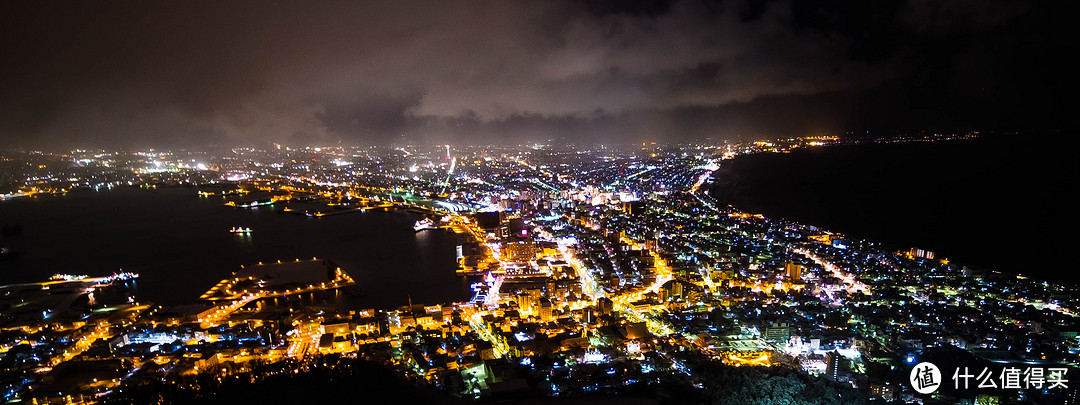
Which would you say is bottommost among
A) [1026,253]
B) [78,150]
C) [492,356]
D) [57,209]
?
[492,356]

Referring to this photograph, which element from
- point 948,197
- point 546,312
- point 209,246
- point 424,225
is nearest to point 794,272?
point 546,312

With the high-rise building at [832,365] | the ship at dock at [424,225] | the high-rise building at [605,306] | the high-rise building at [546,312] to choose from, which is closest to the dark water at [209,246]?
the ship at dock at [424,225]

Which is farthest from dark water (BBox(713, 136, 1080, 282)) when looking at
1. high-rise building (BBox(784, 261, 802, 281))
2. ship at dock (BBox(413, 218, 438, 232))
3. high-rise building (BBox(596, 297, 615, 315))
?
ship at dock (BBox(413, 218, 438, 232))

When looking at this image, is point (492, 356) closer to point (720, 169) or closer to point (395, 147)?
point (720, 169)

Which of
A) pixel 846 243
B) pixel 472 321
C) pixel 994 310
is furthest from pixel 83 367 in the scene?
pixel 846 243

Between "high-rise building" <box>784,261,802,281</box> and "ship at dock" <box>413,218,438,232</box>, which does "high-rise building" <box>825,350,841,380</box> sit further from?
"ship at dock" <box>413,218,438,232</box>

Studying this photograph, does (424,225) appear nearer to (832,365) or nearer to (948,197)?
(832,365)
